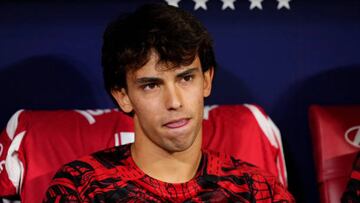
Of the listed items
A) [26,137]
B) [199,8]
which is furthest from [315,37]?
[26,137]

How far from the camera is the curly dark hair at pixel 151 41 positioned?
1.26 meters

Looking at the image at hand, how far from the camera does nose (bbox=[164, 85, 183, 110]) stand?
1.23 meters

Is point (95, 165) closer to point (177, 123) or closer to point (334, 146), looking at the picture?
point (177, 123)

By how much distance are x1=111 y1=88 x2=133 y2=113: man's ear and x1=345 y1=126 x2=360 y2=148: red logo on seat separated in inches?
26.4

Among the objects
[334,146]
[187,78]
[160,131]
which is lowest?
[334,146]

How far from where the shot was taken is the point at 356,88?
193 cm

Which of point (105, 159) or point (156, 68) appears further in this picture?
point (105, 159)

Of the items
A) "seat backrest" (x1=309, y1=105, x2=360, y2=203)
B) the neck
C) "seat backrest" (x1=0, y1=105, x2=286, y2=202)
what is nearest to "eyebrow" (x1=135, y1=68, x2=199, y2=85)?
the neck

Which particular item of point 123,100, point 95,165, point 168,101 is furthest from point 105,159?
Answer: point 168,101

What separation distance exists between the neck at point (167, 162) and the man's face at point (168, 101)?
0.11 feet

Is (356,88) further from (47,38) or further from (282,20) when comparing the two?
(47,38)

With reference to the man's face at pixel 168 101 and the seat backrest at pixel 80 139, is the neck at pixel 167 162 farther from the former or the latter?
the seat backrest at pixel 80 139

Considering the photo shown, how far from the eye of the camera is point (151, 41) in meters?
1.27

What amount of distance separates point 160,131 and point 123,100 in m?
0.14
